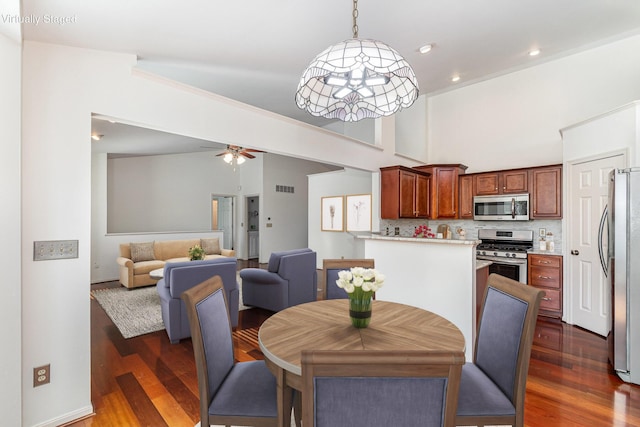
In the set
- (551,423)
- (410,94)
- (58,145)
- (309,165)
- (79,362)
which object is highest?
(309,165)

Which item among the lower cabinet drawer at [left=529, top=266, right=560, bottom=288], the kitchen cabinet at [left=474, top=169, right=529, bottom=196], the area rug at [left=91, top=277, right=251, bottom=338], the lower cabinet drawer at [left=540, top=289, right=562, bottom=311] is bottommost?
the area rug at [left=91, top=277, right=251, bottom=338]

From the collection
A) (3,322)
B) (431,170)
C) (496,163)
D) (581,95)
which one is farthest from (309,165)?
(3,322)

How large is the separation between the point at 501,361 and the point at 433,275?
1498 mm

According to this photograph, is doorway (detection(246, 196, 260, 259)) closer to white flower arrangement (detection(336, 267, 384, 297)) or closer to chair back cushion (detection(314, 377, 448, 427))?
white flower arrangement (detection(336, 267, 384, 297))

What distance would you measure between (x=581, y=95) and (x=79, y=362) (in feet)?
22.1

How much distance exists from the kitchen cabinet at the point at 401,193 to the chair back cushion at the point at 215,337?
3.79m

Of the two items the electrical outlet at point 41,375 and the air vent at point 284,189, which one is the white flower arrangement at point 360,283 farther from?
the air vent at point 284,189

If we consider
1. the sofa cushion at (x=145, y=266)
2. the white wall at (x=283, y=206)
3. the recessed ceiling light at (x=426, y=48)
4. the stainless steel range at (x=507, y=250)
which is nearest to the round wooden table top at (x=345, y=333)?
the recessed ceiling light at (x=426, y=48)

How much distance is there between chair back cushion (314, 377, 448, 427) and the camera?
2.53 feet

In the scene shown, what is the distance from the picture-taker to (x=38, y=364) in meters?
1.89

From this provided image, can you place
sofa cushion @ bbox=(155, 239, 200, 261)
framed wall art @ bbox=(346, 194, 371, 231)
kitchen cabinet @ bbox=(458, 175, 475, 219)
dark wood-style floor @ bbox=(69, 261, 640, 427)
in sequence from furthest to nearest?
framed wall art @ bbox=(346, 194, 371, 231)
sofa cushion @ bbox=(155, 239, 200, 261)
kitchen cabinet @ bbox=(458, 175, 475, 219)
dark wood-style floor @ bbox=(69, 261, 640, 427)

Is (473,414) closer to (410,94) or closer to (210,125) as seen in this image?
(410,94)

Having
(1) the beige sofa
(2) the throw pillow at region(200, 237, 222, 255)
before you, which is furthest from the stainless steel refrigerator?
(2) the throw pillow at region(200, 237, 222, 255)

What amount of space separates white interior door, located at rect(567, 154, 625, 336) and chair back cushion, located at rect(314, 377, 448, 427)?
371 centimetres
